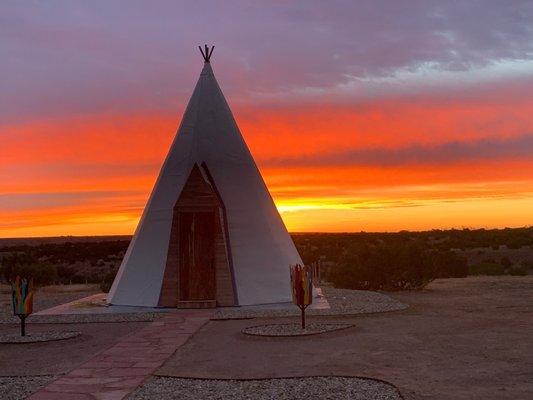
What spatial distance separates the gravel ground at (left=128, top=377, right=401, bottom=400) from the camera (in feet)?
22.3

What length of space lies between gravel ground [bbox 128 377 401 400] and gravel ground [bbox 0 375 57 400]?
47.1 inches

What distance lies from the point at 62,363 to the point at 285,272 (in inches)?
299

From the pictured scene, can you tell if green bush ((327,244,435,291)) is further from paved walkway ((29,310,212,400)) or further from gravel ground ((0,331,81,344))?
gravel ground ((0,331,81,344))

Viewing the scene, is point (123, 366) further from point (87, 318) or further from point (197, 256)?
point (197, 256)

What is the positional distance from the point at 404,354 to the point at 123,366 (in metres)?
3.77

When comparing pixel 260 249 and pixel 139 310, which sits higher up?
pixel 260 249

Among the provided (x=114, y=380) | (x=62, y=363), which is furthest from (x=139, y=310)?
(x=114, y=380)

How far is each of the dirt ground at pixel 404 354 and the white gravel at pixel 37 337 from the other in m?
2.22

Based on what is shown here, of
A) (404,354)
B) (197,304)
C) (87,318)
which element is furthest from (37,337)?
(404,354)

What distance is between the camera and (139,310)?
14484 millimetres

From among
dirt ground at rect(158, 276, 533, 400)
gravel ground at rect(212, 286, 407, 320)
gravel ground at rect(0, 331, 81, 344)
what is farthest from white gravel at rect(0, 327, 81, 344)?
gravel ground at rect(212, 286, 407, 320)

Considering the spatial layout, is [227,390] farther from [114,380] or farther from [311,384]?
[114,380]

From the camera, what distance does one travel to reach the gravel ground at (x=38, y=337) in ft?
35.2

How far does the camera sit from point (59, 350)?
995 cm
